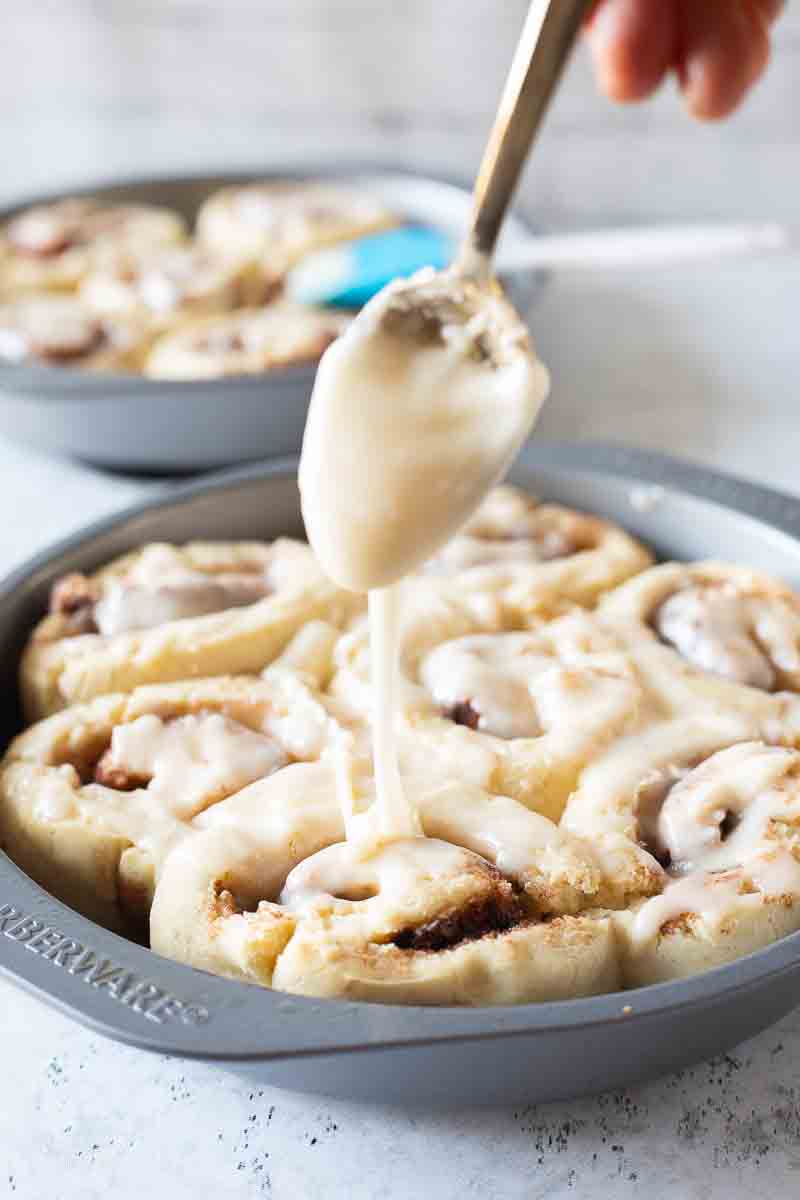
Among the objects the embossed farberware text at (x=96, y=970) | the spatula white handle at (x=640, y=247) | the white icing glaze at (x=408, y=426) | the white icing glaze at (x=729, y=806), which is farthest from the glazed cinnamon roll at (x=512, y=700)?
the spatula white handle at (x=640, y=247)

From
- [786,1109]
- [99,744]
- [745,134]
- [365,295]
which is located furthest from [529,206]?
[786,1109]

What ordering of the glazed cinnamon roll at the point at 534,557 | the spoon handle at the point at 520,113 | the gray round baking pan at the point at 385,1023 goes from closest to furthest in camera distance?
the gray round baking pan at the point at 385,1023
the spoon handle at the point at 520,113
the glazed cinnamon roll at the point at 534,557

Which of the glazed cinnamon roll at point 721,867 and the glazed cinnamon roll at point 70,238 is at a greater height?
the glazed cinnamon roll at point 721,867

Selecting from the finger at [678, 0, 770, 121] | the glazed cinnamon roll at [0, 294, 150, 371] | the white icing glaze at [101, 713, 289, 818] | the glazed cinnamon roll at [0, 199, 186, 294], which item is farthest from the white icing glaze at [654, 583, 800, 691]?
the glazed cinnamon roll at [0, 199, 186, 294]

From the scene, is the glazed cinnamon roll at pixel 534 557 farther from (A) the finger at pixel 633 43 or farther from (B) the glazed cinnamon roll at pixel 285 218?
(B) the glazed cinnamon roll at pixel 285 218

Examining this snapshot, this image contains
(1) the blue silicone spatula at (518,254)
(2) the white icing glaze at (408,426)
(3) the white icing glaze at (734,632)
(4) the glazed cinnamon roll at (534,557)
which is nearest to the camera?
(2) the white icing glaze at (408,426)

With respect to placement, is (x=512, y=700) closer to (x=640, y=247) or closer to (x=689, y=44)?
(x=689, y=44)
